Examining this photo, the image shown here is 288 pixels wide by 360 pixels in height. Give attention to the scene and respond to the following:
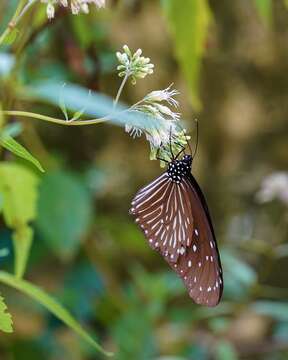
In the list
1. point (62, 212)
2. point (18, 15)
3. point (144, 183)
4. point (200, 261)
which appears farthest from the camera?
point (144, 183)

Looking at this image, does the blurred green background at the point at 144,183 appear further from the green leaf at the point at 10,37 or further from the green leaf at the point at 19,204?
the green leaf at the point at 10,37

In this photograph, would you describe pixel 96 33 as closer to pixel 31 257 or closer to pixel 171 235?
pixel 31 257

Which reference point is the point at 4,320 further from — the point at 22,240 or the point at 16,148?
the point at 22,240

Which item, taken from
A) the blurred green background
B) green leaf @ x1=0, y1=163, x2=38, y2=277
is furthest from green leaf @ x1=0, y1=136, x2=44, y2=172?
the blurred green background

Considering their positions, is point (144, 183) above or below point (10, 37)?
above

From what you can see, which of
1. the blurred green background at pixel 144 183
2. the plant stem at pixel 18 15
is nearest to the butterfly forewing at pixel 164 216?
the plant stem at pixel 18 15

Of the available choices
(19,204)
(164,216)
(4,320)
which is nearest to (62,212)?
(19,204)

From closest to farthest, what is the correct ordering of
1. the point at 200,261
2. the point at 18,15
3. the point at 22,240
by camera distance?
the point at 18,15, the point at 200,261, the point at 22,240
